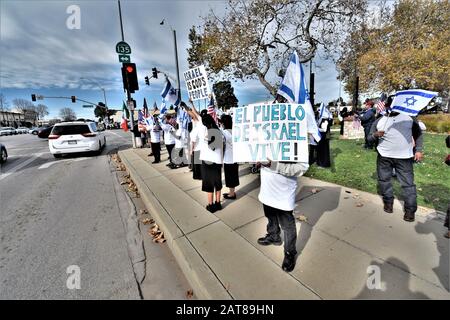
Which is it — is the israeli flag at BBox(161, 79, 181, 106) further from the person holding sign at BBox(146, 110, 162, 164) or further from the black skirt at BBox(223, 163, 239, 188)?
the black skirt at BBox(223, 163, 239, 188)

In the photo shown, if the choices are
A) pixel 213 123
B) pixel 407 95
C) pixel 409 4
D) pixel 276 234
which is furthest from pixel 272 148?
pixel 409 4

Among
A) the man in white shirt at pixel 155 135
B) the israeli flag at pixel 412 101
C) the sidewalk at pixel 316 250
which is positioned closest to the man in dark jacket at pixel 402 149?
the israeli flag at pixel 412 101

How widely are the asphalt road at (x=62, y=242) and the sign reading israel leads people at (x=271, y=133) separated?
197 centimetres

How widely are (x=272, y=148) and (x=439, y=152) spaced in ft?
29.5

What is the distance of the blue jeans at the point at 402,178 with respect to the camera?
3168mm

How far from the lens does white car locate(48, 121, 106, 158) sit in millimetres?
9789

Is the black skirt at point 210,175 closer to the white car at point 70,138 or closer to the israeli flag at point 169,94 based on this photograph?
the israeli flag at point 169,94

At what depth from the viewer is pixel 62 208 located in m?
4.52

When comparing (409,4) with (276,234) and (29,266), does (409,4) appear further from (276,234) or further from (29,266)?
(29,266)

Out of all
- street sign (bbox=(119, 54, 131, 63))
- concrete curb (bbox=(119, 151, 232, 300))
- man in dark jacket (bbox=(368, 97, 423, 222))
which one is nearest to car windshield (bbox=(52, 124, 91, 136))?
street sign (bbox=(119, 54, 131, 63))

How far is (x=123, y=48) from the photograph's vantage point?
11.0 meters

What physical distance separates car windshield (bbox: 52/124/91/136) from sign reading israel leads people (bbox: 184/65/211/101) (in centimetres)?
746

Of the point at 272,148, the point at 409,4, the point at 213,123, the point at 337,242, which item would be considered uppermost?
the point at 409,4
